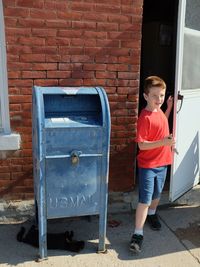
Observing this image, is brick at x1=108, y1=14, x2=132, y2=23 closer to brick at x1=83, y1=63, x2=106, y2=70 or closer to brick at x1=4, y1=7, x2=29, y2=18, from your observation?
brick at x1=83, y1=63, x2=106, y2=70

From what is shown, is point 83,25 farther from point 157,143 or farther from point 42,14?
Answer: point 157,143

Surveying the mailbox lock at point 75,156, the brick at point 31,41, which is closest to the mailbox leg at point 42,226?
the mailbox lock at point 75,156

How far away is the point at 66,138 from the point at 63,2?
4.52ft

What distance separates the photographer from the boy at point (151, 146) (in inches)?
124

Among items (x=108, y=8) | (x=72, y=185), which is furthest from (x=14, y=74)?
(x=72, y=185)

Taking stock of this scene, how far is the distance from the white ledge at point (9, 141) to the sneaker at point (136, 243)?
144cm

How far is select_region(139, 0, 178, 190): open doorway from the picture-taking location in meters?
5.50

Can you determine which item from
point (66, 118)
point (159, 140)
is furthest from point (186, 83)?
point (66, 118)

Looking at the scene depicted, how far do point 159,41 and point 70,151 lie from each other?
3222 mm

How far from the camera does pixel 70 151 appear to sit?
2.93 meters

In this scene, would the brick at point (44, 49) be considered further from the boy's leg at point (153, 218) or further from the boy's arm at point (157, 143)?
the boy's leg at point (153, 218)

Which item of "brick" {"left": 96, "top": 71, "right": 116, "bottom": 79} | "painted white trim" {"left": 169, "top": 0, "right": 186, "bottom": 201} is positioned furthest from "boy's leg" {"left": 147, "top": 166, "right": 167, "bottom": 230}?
"brick" {"left": 96, "top": 71, "right": 116, "bottom": 79}

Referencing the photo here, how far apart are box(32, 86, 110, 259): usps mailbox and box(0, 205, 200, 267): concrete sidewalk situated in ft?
0.82

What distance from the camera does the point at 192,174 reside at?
434cm
